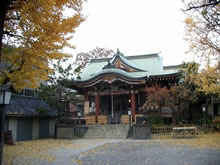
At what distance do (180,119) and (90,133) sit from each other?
Result: 9239 millimetres

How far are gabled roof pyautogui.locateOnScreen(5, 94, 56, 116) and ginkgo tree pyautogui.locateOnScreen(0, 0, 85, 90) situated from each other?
9.28 meters

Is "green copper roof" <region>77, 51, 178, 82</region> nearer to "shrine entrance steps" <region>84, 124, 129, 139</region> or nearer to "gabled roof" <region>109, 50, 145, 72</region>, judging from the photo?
"gabled roof" <region>109, 50, 145, 72</region>

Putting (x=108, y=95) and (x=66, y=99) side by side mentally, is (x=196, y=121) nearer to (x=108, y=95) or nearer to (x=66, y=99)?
(x=108, y=95)

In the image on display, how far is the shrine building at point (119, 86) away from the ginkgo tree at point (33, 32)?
1428cm

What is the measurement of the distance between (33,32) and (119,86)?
57.3ft

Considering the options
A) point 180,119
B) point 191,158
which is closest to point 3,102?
point 191,158

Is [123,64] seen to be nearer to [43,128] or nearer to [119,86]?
[119,86]

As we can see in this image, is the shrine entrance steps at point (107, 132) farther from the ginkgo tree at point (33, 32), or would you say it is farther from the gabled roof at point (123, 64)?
the ginkgo tree at point (33, 32)

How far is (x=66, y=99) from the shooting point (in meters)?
19.9

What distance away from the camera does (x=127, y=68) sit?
2631 centimetres

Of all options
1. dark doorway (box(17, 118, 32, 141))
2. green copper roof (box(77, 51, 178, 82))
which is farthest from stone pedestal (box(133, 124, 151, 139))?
dark doorway (box(17, 118, 32, 141))

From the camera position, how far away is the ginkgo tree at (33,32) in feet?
22.6

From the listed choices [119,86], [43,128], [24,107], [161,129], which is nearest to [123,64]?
[119,86]

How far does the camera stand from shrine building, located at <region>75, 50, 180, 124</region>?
2209 cm
